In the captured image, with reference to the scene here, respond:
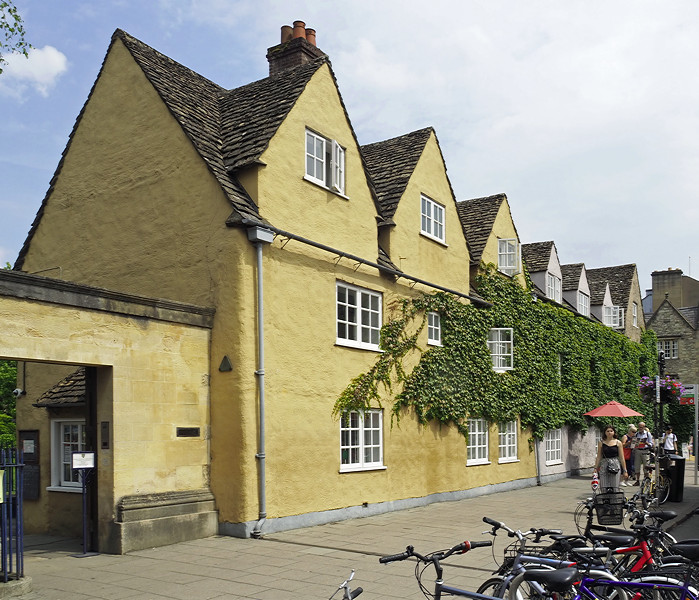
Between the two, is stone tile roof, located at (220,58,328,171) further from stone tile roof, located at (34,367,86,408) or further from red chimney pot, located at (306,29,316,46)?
stone tile roof, located at (34,367,86,408)


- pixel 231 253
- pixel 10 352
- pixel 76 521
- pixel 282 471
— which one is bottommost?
pixel 76 521

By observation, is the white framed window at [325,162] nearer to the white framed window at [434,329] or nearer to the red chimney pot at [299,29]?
the red chimney pot at [299,29]

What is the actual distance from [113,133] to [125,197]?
1542 millimetres

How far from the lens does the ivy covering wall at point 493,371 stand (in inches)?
687

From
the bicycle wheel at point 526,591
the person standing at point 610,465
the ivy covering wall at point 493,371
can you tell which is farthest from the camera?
the ivy covering wall at point 493,371

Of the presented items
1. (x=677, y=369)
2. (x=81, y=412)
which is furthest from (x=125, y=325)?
(x=677, y=369)

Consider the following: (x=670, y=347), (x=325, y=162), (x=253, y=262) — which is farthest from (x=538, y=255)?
(x=670, y=347)

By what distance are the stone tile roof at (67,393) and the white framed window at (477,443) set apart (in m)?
10.5

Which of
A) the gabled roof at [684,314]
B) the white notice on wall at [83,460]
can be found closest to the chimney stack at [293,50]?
the white notice on wall at [83,460]

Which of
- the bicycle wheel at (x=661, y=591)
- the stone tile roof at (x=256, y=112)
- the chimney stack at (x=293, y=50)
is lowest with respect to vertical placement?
the bicycle wheel at (x=661, y=591)

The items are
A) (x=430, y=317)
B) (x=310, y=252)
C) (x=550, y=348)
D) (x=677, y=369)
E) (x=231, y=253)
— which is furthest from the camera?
(x=677, y=369)

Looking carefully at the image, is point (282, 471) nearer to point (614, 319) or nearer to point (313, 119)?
point (313, 119)

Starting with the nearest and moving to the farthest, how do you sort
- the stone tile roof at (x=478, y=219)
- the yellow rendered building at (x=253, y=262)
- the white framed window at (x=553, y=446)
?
the yellow rendered building at (x=253, y=262) < the stone tile roof at (x=478, y=219) < the white framed window at (x=553, y=446)

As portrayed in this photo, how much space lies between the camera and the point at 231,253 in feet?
43.9
